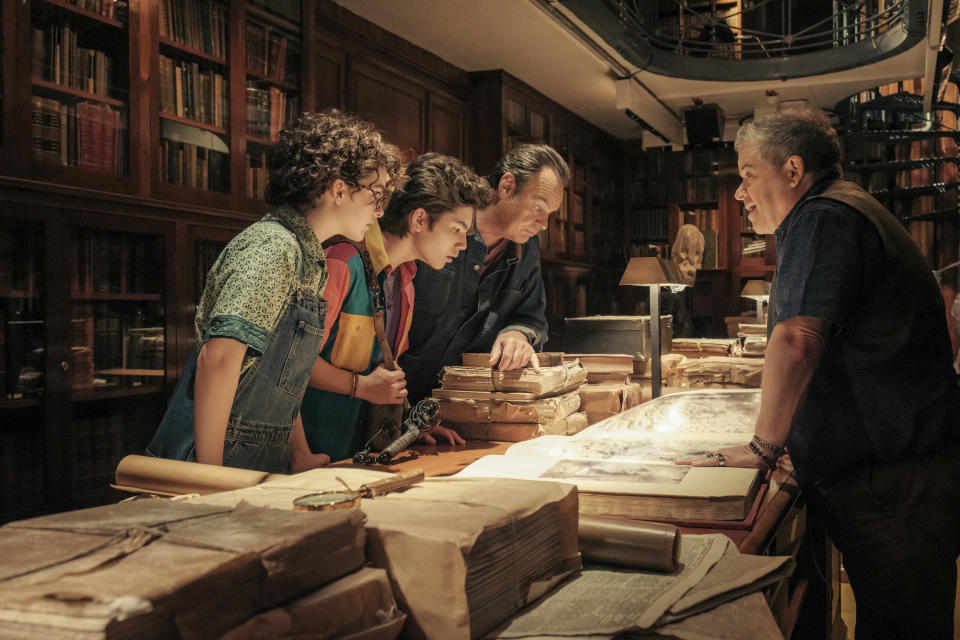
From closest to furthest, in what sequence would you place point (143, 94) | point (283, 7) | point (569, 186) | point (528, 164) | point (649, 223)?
point (528, 164)
point (143, 94)
point (283, 7)
point (569, 186)
point (649, 223)

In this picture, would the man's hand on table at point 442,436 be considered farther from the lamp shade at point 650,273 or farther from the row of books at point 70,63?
the row of books at point 70,63

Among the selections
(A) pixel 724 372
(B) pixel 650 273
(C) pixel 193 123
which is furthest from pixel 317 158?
(A) pixel 724 372

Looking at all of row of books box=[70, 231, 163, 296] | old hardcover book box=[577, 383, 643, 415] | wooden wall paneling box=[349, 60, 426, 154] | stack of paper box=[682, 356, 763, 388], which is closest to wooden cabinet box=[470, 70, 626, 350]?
wooden wall paneling box=[349, 60, 426, 154]

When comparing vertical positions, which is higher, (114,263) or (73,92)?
(73,92)

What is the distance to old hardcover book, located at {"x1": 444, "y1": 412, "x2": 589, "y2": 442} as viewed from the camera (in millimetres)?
1828

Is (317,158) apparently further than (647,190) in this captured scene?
No

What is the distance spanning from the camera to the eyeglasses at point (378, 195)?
61.0 inches

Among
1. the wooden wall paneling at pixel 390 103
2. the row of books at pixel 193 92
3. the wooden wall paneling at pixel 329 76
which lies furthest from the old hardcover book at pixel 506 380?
the wooden wall paneling at pixel 390 103

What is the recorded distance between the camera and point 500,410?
1847mm

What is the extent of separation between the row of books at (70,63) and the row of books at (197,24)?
329 millimetres

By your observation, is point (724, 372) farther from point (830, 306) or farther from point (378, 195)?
point (378, 195)

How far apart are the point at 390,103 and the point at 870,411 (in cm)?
438

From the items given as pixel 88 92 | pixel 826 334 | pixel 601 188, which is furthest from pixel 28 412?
pixel 601 188

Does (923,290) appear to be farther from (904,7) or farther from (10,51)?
(904,7)
